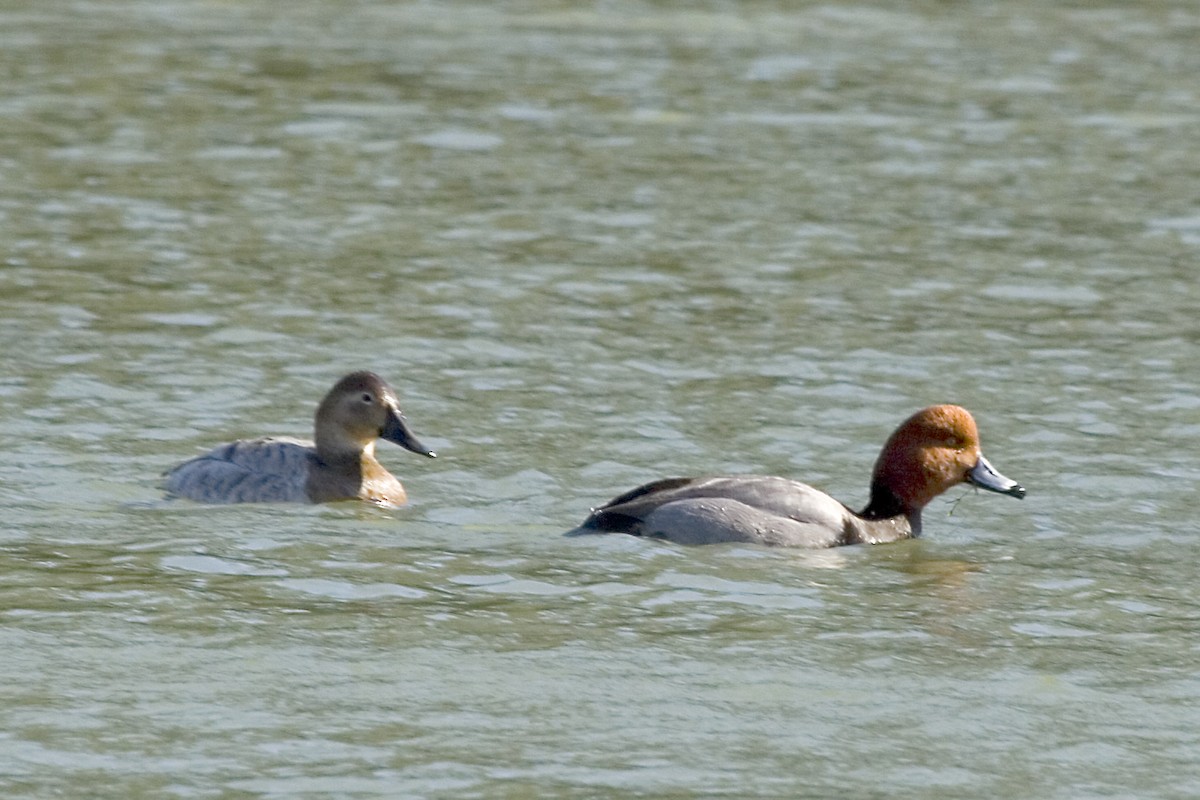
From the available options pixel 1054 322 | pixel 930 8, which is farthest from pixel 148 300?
pixel 930 8

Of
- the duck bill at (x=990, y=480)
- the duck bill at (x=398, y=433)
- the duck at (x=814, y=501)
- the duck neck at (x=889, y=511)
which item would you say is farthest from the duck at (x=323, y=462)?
the duck bill at (x=990, y=480)

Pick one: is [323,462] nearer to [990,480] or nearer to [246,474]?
[246,474]

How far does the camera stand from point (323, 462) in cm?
1246

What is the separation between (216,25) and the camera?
26.2 meters

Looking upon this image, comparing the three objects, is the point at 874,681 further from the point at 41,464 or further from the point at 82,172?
the point at 82,172

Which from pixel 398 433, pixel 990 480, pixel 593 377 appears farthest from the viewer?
pixel 593 377

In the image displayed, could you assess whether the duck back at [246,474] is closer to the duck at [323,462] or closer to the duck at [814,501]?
the duck at [323,462]

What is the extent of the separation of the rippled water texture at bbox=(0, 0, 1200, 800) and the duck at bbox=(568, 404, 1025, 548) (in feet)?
0.61

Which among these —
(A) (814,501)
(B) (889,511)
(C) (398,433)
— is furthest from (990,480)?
(C) (398,433)

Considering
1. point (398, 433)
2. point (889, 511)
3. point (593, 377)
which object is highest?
point (398, 433)

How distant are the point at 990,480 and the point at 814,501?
1.02m

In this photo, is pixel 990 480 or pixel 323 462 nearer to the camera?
pixel 990 480

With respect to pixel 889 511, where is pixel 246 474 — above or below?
above

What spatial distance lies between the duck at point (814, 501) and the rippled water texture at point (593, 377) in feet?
0.61
